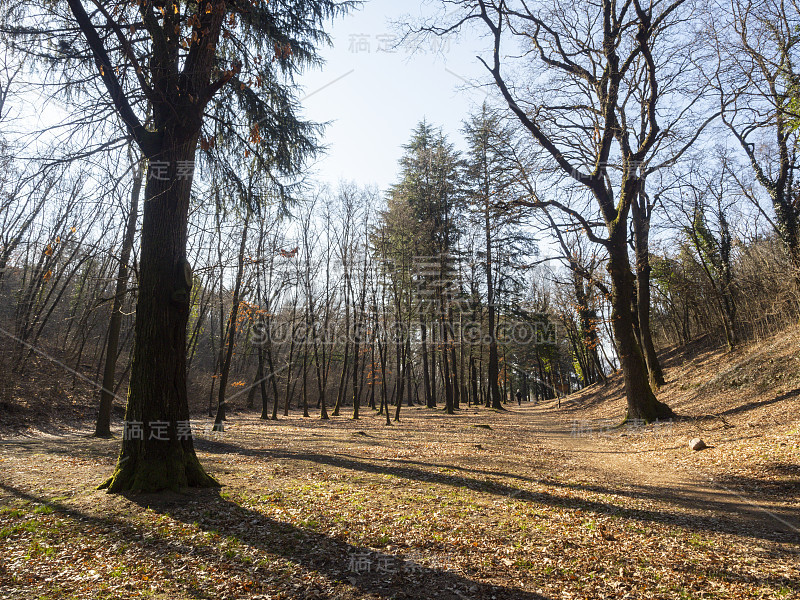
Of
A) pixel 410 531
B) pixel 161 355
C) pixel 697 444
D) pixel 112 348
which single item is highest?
pixel 112 348

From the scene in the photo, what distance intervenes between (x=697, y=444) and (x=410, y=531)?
7.12 m

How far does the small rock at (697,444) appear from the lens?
8477mm

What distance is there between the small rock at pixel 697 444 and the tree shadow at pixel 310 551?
7.10 meters

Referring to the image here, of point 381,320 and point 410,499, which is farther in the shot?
point 381,320

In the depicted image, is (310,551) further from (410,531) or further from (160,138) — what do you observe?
(160,138)

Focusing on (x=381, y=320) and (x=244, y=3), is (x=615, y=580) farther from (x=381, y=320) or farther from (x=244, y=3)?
(x=381, y=320)

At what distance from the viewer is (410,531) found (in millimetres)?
4668

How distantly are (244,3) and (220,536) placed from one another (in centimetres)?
719

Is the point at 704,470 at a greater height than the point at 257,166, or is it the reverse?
the point at 257,166

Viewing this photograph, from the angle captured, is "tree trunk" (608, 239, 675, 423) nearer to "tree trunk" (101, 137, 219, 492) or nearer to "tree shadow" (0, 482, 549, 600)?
"tree shadow" (0, 482, 549, 600)

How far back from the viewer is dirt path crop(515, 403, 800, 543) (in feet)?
16.5

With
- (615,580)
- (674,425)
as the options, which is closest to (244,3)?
(615,580)

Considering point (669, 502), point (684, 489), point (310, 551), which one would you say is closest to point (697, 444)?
point (684, 489)

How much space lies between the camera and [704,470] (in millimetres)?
7445
